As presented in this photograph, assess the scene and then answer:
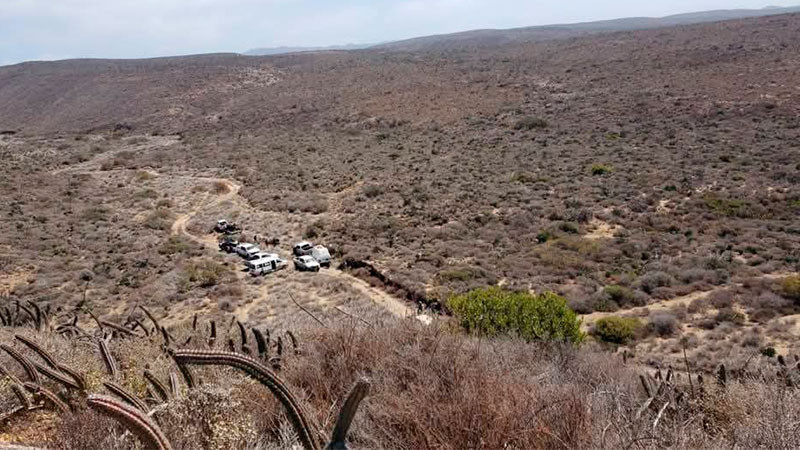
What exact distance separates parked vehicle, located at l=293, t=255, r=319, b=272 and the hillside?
1.95 ft

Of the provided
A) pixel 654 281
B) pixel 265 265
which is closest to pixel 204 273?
pixel 265 265

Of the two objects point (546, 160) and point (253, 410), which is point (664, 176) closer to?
point (546, 160)

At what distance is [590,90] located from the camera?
60.6 metres

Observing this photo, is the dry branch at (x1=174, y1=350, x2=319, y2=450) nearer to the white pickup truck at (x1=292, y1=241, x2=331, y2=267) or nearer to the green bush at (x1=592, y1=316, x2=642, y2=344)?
the green bush at (x1=592, y1=316, x2=642, y2=344)

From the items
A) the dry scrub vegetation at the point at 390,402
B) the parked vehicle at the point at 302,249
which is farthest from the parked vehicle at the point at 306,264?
the dry scrub vegetation at the point at 390,402

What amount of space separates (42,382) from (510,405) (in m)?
5.15

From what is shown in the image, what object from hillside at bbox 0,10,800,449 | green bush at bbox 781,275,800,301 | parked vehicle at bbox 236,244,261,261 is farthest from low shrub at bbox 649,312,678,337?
parked vehicle at bbox 236,244,261,261

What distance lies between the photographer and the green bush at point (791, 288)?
53.2 feet

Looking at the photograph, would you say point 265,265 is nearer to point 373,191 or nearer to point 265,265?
point 265,265

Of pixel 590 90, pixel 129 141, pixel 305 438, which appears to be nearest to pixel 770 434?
pixel 305 438

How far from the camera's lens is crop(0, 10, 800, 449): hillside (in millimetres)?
4965

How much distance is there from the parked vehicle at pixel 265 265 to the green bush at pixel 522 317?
485 inches

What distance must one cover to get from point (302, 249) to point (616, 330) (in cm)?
1488

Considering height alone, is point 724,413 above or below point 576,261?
above
